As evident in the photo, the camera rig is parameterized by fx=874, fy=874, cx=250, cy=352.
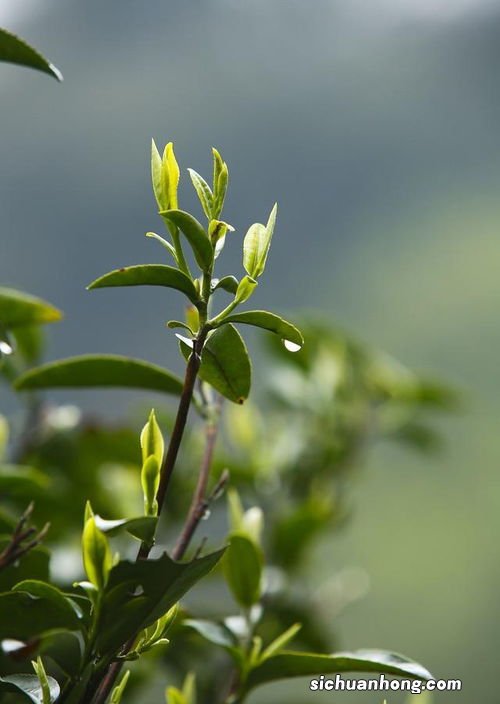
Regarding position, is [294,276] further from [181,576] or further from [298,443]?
[181,576]

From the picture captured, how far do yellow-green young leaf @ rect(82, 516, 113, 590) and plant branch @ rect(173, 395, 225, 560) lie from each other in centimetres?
6

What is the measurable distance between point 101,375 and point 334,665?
0.56 feet

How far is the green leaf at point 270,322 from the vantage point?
306 mm

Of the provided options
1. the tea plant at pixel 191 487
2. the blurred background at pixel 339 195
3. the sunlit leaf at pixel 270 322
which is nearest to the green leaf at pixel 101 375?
the tea plant at pixel 191 487

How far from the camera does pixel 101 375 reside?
1.38 feet

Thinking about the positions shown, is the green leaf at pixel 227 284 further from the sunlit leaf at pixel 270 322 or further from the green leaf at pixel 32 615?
the green leaf at pixel 32 615

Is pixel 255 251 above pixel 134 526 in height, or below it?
above

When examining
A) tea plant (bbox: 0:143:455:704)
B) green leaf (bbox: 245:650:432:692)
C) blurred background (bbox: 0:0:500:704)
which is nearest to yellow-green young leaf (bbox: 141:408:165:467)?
tea plant (bbox: 0:143:455:704)

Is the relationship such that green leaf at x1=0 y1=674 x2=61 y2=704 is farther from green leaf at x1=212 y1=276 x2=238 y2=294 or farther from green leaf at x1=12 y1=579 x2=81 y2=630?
green leaf at x1=212 y1=276 x2=238 y2=294

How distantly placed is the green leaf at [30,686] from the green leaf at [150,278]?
142 mm

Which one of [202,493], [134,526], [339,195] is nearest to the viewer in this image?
[134,526]

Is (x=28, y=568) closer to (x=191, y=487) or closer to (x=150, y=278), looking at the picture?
(x=150, y=278)

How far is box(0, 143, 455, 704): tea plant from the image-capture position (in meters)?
0.29

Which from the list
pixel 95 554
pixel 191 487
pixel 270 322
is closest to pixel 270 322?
pixel 270 322
